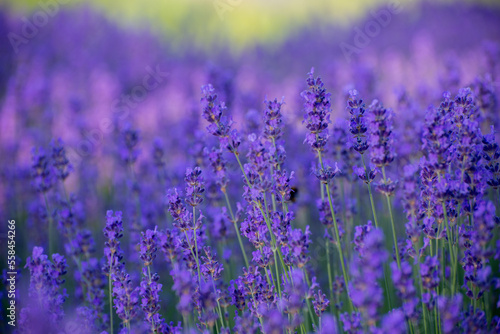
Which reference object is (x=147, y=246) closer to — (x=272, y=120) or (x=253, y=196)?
(x=253, y=196)

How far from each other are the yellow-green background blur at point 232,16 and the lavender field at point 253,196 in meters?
0.68

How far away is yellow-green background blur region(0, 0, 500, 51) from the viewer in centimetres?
884

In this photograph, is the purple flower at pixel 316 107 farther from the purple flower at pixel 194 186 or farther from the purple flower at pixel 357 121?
the purple flower at pixel 194 186

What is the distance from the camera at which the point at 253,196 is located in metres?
1.69

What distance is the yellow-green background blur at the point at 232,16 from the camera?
884 centimetres

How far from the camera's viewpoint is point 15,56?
6289mm

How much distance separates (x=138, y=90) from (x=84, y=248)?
501 cm

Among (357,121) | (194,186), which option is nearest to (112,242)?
(194,186)

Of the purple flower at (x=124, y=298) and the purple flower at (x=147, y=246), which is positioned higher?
the purple flower at (x=147, y=246)

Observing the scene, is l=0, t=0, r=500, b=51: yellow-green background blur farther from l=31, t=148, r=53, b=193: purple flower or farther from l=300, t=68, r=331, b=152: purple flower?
l=300, t=68, r=331, b=152: purple flower

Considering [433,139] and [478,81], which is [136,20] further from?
[433,139]

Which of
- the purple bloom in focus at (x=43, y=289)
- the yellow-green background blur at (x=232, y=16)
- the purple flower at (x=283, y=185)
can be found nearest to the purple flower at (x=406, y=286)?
the purple flower at (x=283, y=185)

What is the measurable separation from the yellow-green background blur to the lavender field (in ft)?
2.23

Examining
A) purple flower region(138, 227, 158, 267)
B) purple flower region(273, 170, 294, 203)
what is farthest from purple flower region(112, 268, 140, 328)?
purple flower region(273, 170, 294, 203)
